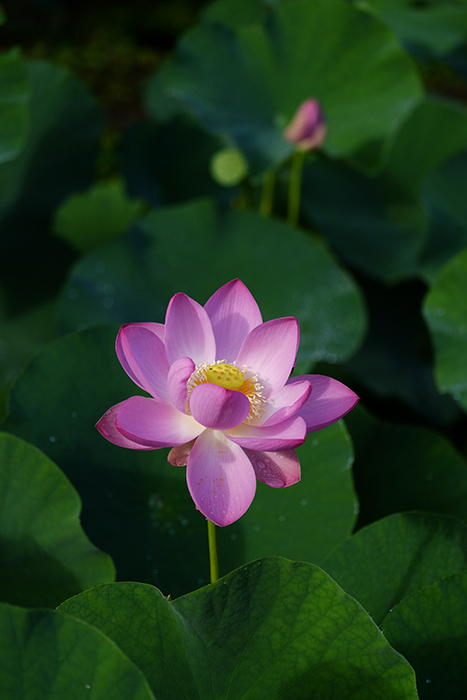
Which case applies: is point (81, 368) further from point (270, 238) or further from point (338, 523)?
point (270, 238)

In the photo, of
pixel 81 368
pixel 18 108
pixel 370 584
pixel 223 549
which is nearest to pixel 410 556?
pixel 370 584

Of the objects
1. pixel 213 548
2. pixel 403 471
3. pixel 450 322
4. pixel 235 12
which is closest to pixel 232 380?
pixel 213 548

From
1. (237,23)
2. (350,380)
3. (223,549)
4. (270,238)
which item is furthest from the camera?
(237,23)

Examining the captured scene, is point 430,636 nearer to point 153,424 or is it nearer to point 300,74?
point 153,424

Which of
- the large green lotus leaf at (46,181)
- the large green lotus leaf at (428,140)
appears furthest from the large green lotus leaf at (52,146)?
the large green lotus leaf at (428,140)

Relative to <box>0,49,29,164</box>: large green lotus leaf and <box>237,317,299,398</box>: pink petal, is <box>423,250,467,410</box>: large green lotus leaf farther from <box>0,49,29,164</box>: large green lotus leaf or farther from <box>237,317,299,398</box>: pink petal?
<box>0,49,29,164</box>: large green lotus leaf
